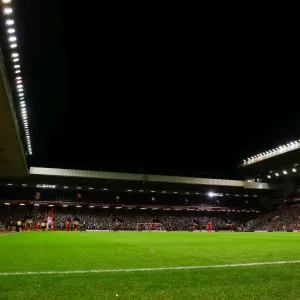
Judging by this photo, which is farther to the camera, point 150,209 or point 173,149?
point 150,209

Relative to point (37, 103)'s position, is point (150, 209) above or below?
below

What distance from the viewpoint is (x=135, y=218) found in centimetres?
5553

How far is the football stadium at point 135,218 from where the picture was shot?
3.88m

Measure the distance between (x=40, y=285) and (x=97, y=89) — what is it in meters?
22.3

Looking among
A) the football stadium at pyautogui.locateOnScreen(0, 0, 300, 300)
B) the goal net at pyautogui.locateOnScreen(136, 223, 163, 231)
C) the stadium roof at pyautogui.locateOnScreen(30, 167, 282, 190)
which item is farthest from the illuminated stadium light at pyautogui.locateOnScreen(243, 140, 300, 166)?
the goal net at pyautogui.locateOnScreen(136, 223, 163, 231)

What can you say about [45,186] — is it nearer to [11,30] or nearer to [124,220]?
[124,220]

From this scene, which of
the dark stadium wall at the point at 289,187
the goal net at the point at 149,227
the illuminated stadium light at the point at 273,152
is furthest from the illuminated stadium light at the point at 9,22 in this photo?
the dark stadium wall at the point at 289,187

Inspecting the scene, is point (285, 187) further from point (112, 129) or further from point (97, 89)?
point (97, 89)

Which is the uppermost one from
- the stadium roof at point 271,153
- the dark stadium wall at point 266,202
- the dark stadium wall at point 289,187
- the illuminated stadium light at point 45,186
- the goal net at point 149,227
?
the stadium roof at point 271,153

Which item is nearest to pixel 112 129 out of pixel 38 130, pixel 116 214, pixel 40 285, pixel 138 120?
pixel 138 120

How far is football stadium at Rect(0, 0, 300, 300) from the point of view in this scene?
3.88 m

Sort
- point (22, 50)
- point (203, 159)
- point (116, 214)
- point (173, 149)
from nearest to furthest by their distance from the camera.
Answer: point (22, 50)
point (173, 149)
point (203, 159)
point (116, 214)

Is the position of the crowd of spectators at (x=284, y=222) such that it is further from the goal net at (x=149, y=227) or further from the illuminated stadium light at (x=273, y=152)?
the goal net at (x=149, y=227)

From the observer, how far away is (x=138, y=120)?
110ft
